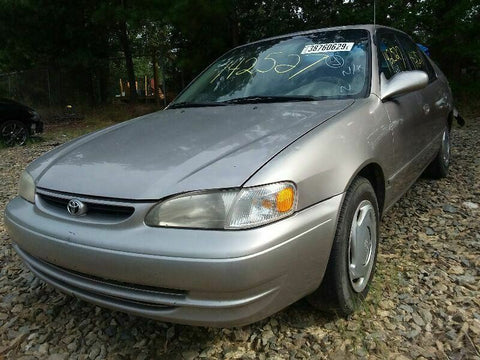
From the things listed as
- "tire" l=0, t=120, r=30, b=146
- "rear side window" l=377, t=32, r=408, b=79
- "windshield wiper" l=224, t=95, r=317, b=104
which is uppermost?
"rear side window" l=377, t=32, r=408, b=79

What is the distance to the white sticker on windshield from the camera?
268 centimetres

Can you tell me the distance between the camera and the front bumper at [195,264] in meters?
1.45

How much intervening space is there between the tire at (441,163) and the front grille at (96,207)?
Answer: 10.4ft

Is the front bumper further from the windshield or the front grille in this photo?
the windshield

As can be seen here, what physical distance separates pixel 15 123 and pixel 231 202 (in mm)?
8424

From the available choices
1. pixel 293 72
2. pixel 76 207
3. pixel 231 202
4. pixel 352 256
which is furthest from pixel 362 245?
pixel 76 207

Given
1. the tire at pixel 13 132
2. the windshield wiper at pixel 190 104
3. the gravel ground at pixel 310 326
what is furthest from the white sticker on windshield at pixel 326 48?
the tire at pixel 13 132

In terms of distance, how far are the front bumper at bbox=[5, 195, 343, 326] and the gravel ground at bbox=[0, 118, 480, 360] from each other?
1.10ft

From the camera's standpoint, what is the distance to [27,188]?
2.08 m

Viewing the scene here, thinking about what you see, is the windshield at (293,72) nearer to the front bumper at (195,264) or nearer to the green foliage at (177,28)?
the front bumper at (195,264)

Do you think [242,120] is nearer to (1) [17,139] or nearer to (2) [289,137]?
(2) [289,137]

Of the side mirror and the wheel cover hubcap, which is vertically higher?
the side mirror

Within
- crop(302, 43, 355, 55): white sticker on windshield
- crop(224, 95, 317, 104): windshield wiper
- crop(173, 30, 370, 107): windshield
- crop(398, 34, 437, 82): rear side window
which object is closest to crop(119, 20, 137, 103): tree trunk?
crop(398, 34, 437, 82): rear side window

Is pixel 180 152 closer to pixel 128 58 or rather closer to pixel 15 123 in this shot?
pixel 15 123
